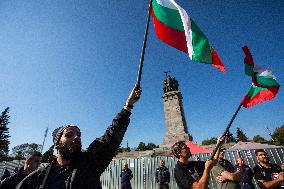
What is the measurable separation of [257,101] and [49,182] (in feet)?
12.8

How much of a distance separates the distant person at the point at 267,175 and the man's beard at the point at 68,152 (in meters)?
4.06

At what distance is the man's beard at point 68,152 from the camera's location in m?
2.46

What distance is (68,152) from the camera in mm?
2512

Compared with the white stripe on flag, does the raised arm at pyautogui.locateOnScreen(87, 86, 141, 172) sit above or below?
below

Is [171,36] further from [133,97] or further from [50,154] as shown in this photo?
[50,154]

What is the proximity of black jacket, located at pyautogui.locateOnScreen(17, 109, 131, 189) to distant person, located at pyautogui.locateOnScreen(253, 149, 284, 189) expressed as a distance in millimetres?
3687

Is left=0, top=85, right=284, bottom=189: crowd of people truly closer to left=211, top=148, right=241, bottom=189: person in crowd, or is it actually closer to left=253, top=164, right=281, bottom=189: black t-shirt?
left=211, top=148, right=241, bottom=189: person in crowd

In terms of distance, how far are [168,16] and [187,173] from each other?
9.40 ft

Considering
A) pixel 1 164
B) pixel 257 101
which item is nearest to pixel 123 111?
pixel 257 101

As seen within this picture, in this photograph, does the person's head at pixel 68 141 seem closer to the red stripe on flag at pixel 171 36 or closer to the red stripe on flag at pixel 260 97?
the red stripe on flag at pixel 171 36

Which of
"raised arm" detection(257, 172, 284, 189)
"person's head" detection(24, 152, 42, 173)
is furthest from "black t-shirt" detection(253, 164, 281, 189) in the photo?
"person's head" detection(24, 152, 42, 173)

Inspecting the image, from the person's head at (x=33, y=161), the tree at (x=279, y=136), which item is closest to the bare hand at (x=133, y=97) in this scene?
the person's head at (x=33, y=161)

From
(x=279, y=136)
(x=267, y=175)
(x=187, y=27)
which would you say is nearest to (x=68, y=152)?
(x=187, y=27)

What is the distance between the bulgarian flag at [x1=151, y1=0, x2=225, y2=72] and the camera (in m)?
3.66
